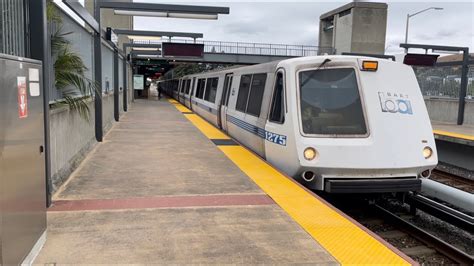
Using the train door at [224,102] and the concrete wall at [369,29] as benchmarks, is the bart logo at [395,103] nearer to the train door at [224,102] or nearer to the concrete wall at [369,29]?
the train door at [224,102]

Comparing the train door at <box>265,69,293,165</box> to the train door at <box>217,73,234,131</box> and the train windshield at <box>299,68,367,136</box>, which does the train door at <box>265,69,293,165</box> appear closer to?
the train windshield at <box>299,68,367,136</box>

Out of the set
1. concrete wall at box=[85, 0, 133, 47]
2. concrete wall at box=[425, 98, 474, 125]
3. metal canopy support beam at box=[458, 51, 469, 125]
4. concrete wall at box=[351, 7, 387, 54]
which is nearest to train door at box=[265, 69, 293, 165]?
metal canopy support beam at box=[458, 51, 469, 125]

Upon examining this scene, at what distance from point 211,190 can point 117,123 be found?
383 inches

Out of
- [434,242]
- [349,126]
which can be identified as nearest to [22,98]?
[349,126]

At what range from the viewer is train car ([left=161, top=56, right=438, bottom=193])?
6.21 meters

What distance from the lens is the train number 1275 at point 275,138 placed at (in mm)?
6851

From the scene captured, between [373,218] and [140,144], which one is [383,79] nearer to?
[373,218]

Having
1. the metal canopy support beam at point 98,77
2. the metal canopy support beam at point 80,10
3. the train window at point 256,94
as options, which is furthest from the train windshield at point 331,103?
the metal canopy support beam at point 98,77

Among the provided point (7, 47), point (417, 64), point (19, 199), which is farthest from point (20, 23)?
point (417, 64)

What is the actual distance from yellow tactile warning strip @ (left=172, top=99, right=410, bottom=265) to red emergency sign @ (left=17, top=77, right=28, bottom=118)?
2831 mm

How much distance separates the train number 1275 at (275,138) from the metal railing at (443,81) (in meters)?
11.8

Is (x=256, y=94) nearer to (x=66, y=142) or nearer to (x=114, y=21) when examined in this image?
(x=66, y=142)

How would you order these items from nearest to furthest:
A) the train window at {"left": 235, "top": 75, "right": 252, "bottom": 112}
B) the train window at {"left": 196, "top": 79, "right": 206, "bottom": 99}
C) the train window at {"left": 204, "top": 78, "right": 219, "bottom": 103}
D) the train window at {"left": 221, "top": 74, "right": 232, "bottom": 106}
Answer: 1. the train window at {"left": 235, "top": 75, "right": 252, "bottom": 112}
2. the train window at {"left": 221, "top": 74, "right": 232, "bottom": 106}
3. the train window at {"left": 204, "top": 78, "right": 219, "bottom": 103}
4. the train window at {"left": 196, "top": 79, "right": 206, "bottom": 99}

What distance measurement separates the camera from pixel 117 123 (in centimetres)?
1502
